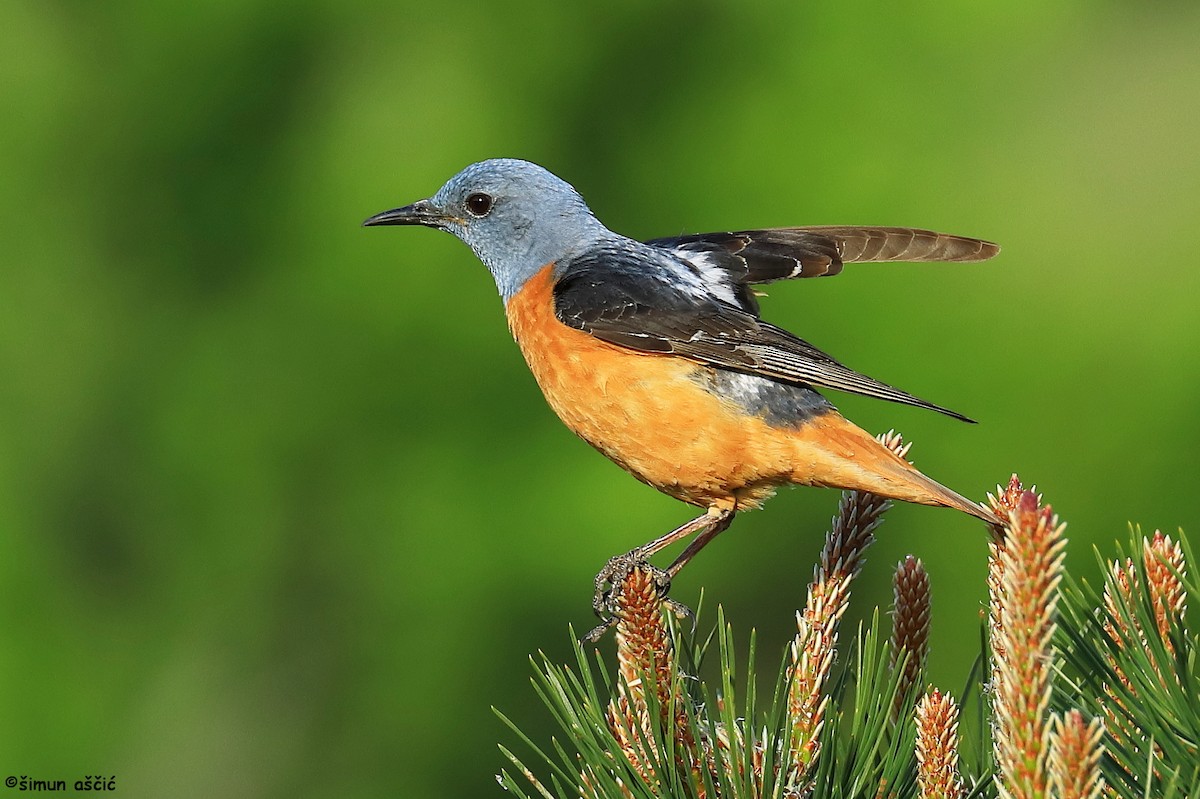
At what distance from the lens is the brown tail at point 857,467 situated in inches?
122

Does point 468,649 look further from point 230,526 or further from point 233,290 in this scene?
point 233,290

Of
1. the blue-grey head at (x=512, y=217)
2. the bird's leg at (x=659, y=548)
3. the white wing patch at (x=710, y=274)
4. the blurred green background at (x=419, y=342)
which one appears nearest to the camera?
the bird's leg at (x=659, y=548)

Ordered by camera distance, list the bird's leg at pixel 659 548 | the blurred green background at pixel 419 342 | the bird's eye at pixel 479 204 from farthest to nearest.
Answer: the blurred green background at pixel 419 342
the bird's eye at pixel 479 204
the bird's leg at pixel 659 548

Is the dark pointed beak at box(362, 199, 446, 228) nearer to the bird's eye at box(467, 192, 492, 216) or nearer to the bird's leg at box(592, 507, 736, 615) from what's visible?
the bird's eye at box(467, 192, 492, 216)

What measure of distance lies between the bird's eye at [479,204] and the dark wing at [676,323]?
1.74 ft

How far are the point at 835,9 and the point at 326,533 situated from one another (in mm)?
4162

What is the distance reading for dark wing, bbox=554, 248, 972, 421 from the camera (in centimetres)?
363

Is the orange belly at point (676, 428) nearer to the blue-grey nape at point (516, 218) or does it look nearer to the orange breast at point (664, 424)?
the orange breast at point (664, 424)

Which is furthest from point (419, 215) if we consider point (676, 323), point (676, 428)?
point (676, 428)

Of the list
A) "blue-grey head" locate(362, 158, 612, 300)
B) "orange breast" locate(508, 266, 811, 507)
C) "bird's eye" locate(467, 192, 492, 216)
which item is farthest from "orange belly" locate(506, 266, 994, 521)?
"bird's eye" locate(467, 192, 492, 216)

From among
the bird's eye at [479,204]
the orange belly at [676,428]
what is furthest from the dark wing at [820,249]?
the orange belly at [676,428]

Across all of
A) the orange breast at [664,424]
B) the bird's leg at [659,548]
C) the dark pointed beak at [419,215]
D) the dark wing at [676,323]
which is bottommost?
the bird's leg at [659,548]

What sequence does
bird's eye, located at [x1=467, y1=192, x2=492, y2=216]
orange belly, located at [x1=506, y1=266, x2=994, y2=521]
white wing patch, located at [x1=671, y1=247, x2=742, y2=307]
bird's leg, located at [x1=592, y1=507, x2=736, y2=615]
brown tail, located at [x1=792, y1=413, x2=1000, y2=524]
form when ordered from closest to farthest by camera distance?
1. brown tail, located at [x1=792, y1=413, x2=1000, y2=524]
2. bird's leg, located at [x1=592, y1=507, x2=736, y2=615]
3. orange belly, located at [x1=506, y1=266, x2=994, y2=521]
4. white wing patch, located at [x1=671, y1=247, x2=742, y2=307]
5. bird's eye, located at [x1=467, y1=192, x2=492, y2=216]

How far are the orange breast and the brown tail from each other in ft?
0.23
